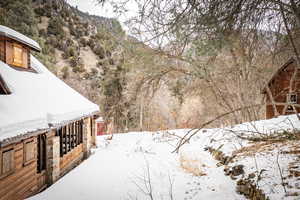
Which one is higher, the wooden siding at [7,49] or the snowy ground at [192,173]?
the wooden siding at [7,49]

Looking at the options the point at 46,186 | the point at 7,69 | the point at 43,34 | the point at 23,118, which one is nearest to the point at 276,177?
the point at 23,118

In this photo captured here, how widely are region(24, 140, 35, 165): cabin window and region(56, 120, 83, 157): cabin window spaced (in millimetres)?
1721

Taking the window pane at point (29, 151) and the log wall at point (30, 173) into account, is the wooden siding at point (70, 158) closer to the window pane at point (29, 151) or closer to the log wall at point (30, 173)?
the log wall at point (30, 173)

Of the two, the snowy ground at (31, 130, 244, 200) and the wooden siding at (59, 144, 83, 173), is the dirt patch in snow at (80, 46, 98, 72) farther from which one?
the snowy ground at (31, 130, 244, 200)

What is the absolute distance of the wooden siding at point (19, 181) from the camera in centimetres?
469

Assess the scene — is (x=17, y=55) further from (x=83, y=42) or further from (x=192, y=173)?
(x=83, y=42)

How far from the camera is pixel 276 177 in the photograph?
4109 mm

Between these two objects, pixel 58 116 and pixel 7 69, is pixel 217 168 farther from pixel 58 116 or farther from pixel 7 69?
pixel 7 69

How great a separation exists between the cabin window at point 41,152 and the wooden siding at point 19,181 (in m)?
0.68

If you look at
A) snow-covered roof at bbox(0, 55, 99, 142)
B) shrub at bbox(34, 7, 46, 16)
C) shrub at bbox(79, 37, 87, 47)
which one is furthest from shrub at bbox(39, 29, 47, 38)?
snow-covered roof at bbox(0, 55, 99, 142)

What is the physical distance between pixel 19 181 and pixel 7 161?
916 mm

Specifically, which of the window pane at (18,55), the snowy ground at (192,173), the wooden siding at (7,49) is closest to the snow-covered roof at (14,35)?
the wooden siding at (7,49)

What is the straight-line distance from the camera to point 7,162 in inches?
Result: 187

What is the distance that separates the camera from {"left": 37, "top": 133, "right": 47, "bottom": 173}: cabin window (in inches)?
272
